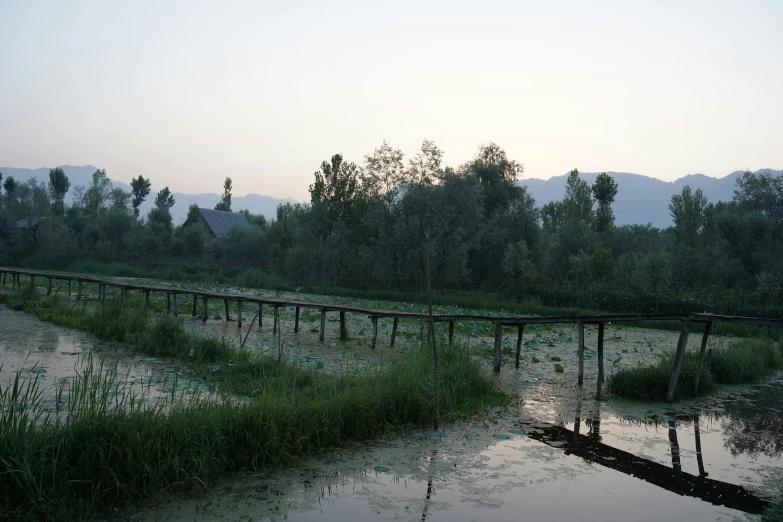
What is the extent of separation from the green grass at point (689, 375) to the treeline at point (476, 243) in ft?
39.4

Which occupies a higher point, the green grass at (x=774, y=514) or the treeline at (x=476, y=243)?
the treeline at (x=476, y=243)

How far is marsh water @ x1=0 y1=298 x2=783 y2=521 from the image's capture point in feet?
15.6

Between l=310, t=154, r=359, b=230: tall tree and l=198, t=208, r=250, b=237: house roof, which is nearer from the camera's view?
l=310, t=154, r=359, b=230: tall tree

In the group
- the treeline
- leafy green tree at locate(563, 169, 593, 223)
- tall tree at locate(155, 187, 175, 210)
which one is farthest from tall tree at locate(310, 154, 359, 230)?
tall tree at locate(155, 187, 175, 210)

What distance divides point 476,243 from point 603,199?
51.7 ft

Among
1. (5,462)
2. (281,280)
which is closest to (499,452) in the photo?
(5,462)

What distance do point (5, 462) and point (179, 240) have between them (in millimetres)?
48351

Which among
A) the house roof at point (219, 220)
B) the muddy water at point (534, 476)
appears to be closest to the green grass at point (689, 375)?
the muddy water at point (534, 476)

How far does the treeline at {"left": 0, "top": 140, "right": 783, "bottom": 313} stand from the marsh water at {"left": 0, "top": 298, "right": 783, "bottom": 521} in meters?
16.7

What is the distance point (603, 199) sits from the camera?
44.7 m

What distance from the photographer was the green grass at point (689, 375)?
9273 millimetres

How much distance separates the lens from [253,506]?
15.0ft

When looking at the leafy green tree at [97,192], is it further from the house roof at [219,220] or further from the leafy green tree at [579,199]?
the leafy green tree at [579,199]

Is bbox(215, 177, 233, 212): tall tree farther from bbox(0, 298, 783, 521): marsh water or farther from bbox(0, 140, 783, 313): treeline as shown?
bbox(0, 298, 783, 521): marsh water
